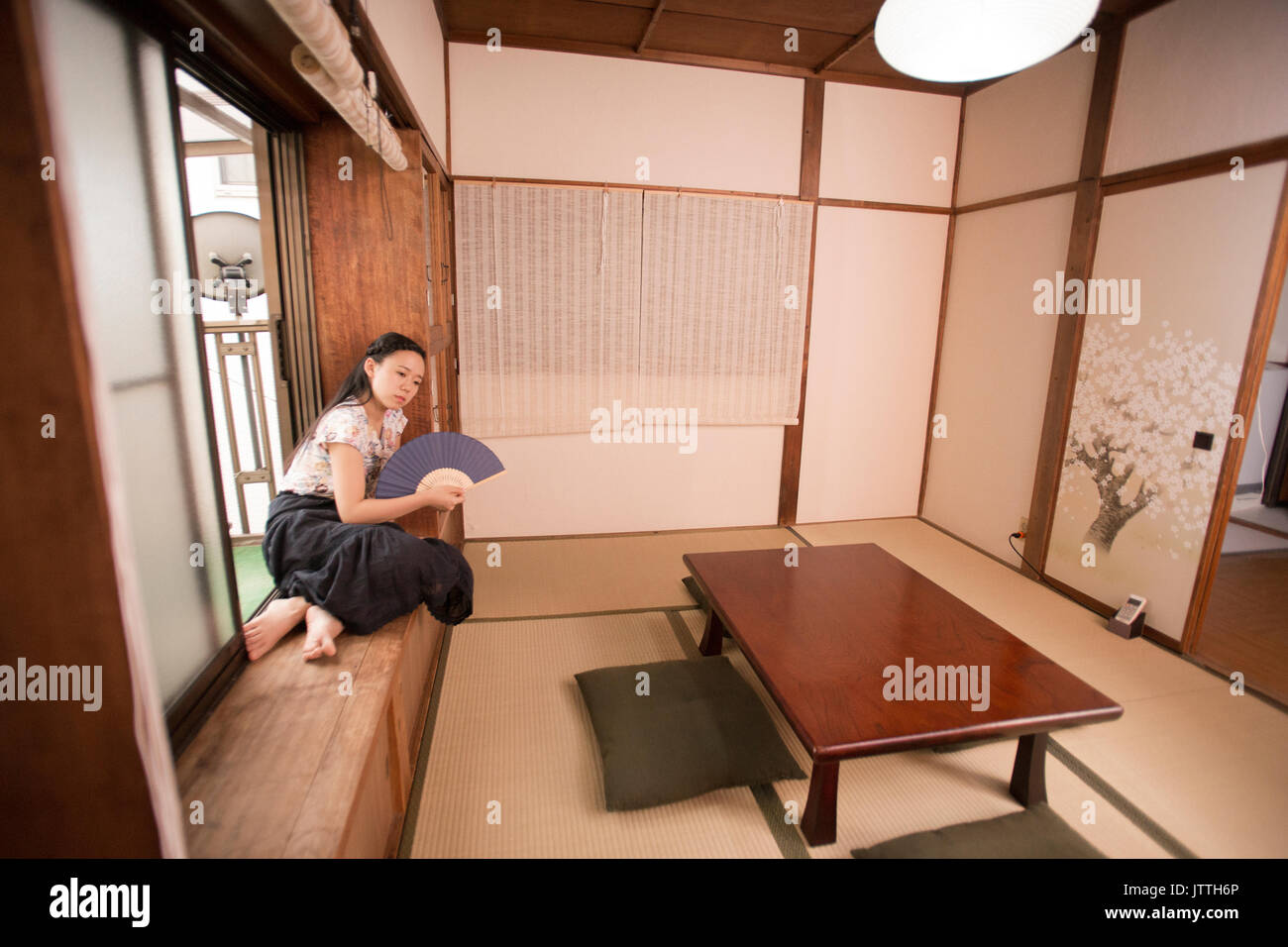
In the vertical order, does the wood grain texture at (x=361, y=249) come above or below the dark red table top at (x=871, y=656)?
above

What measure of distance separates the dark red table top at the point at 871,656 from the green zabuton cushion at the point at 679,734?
0.27 m

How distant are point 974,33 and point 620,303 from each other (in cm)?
228

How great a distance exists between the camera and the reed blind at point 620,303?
137 inches

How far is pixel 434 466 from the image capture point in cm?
208

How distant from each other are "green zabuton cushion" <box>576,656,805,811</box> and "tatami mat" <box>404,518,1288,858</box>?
59 millimetres

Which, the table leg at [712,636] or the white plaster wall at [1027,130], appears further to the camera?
the white plaster wall at [1027,130]

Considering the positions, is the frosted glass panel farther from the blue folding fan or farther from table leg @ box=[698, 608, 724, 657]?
table leg @ box=[698, 608, 724, 657]

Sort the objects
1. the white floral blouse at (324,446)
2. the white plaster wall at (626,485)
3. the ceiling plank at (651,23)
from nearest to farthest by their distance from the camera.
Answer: the white floral blouse at (324,446), the ceiling plank at (651,23), the white plaster wall at (626,485)

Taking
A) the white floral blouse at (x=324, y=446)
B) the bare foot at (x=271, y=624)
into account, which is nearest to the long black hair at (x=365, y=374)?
the white floral blouse at (x=324, y=446)

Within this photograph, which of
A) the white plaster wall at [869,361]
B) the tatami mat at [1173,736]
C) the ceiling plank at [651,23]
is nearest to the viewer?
the tatami mat at [1173,736]

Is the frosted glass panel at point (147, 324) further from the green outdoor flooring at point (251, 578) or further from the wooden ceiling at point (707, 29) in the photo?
the wooden ceiling at point (707, 29)
